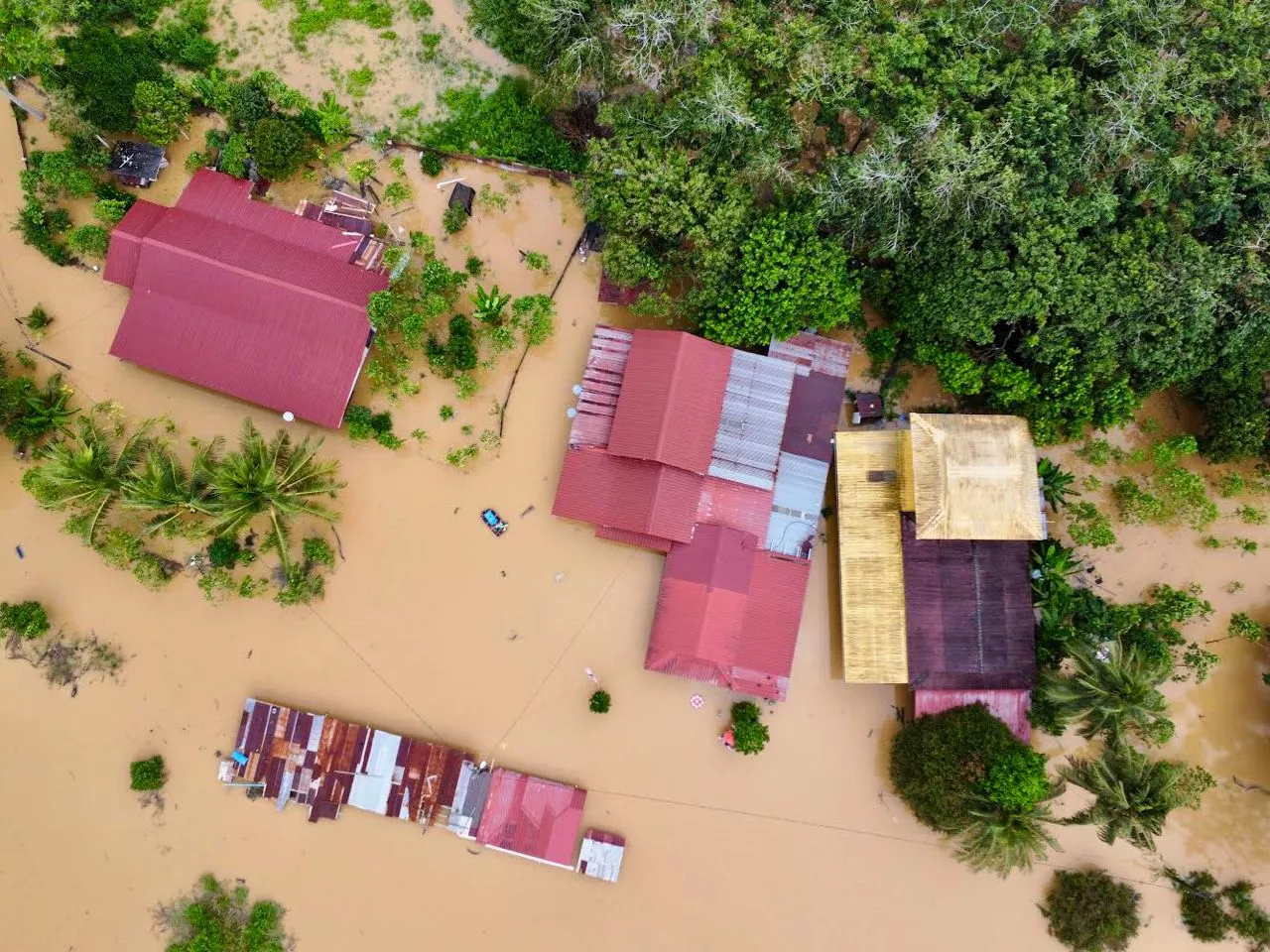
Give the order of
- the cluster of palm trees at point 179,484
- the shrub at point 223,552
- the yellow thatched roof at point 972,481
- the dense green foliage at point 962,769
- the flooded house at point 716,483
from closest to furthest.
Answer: the dense green foliage at point 962,769 → the cluster of palm trees at point 179,484 → the yellow thatched roof at point 972,481 → the flooded house at point 716,483 → the shrub at point 223,552

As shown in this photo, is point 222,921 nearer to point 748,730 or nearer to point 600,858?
point 600,858

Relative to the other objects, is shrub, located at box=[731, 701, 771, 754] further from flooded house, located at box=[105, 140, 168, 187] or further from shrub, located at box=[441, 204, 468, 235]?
flooded house, located at box=[105, 140, 168, 187]

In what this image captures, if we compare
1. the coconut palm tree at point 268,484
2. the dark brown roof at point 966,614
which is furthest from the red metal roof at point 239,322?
the dark brown roof at point 966,614

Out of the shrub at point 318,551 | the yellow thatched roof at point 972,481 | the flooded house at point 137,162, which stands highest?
the flooded house at point 137,162

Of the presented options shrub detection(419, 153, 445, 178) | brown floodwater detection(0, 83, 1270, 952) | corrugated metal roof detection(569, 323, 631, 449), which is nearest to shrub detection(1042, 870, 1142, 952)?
brown floodwater detection(0, 83, 1270, 952)

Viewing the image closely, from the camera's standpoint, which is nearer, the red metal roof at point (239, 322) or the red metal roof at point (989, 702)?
the red metal roof at point (989, 702)

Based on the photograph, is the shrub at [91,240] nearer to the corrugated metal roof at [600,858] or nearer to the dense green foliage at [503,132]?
the dense green foliage at [503,132]

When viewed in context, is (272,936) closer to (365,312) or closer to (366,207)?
(365,312)

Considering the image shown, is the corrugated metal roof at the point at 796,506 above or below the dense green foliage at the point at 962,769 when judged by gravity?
above
